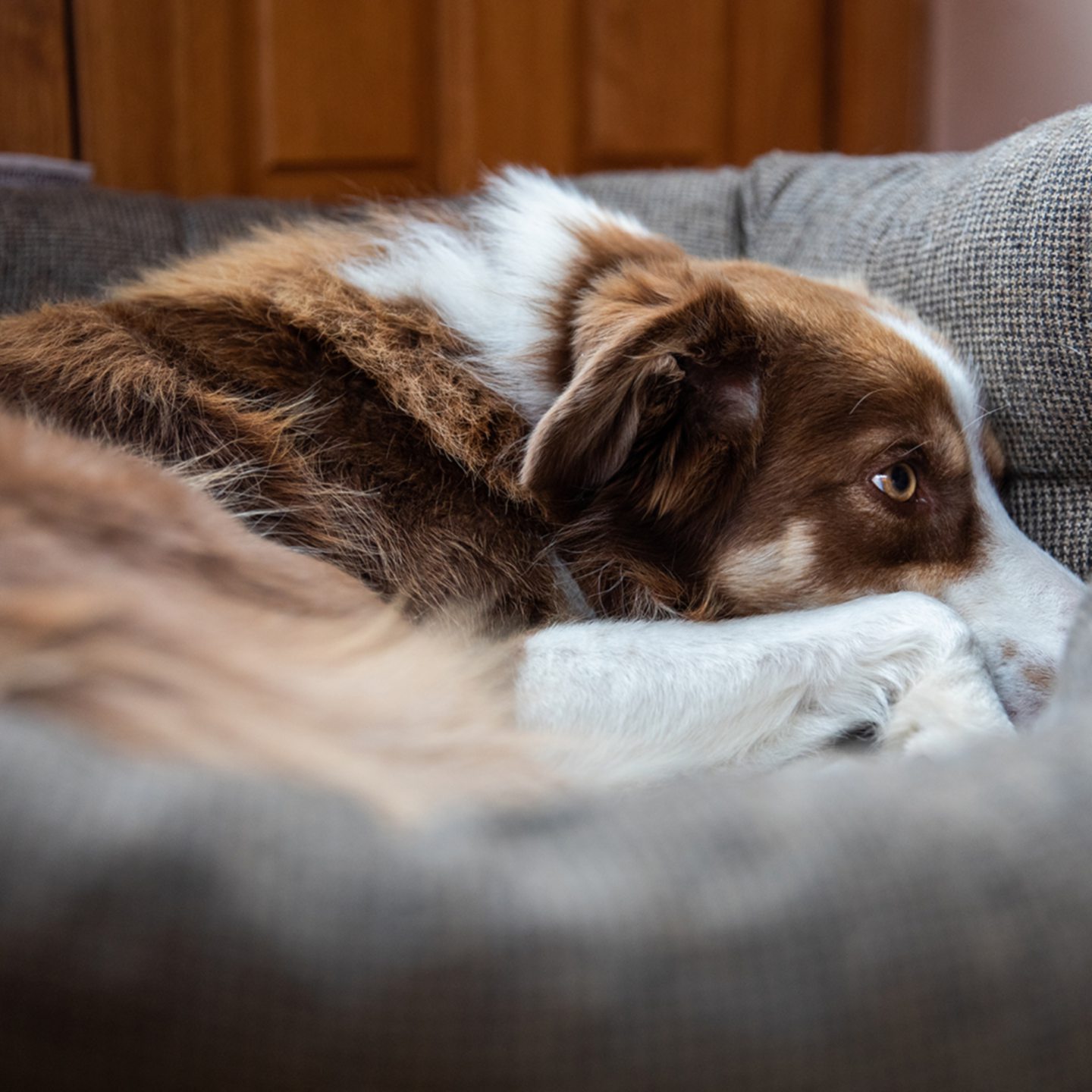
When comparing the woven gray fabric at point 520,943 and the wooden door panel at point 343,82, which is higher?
the wooden door panel at point 343,82

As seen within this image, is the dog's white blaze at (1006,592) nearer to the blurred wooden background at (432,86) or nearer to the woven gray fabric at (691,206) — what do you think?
the woven gray fabric at (691,206)

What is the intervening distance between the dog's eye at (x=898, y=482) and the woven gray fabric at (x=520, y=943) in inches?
32.7

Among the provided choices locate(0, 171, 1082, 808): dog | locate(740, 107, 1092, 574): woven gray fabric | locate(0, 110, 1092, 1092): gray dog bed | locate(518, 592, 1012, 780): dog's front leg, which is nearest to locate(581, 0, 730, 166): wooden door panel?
locate(740, 107, 1092, 574): woven gray fabric

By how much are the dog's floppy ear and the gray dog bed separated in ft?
2.21

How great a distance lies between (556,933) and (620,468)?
93 cm

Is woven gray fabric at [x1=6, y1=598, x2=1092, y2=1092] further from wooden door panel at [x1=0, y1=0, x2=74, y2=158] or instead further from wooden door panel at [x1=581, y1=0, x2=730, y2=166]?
wooden door panel at [x1=581, y1=0, x2=730, y2=166]

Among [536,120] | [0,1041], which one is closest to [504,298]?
[0,1041]

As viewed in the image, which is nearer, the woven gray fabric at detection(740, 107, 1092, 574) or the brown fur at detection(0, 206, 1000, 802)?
the brown fur at detection(0, 206, 1000, 802)

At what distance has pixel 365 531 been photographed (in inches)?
57.2

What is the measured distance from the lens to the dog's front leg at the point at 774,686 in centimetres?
132

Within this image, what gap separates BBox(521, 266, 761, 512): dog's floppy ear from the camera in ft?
4.56

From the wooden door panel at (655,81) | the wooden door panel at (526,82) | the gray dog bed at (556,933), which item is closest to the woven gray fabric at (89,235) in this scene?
the wooden door panel at (526,82)


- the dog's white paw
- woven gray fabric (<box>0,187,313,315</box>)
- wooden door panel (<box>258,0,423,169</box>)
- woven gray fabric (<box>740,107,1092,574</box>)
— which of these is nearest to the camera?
the dog's white paw

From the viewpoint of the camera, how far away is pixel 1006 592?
1.53 meters
